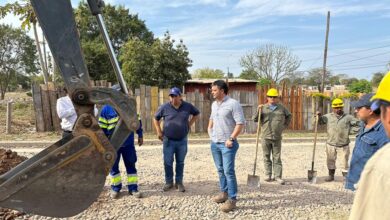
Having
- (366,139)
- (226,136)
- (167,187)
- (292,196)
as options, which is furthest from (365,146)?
(167,187)

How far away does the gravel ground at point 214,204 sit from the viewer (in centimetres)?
530

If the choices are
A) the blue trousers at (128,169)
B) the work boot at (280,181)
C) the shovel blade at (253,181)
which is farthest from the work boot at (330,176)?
the blue trousers at (128,169)

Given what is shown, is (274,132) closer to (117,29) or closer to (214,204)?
(214,204)

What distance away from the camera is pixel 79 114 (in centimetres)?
266

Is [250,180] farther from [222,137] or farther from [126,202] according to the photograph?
[126,202]

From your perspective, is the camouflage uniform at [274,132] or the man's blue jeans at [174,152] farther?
the camouflage uniform at [274,132]

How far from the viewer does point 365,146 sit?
455 cm

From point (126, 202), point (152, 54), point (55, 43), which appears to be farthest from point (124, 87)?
point (152, 54)

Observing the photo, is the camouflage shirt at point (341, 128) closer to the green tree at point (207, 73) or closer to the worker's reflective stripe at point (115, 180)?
the worker's reflective stripe at point (115, 180)

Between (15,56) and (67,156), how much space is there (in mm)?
40712

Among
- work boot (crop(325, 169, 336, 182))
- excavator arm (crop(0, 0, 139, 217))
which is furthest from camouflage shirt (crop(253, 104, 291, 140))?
excavator arm (crop(0, 0, 139, 217))

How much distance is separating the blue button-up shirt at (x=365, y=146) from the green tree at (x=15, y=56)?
37767 mm

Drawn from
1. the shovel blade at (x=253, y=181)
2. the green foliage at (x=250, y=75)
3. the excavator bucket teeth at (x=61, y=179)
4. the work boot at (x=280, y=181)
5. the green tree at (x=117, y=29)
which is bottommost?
the work boot at (x=280, y=181)

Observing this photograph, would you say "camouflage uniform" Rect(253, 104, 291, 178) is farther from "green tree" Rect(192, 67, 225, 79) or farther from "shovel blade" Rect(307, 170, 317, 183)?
"green tree" Rect(192, 67, 225, 79)
